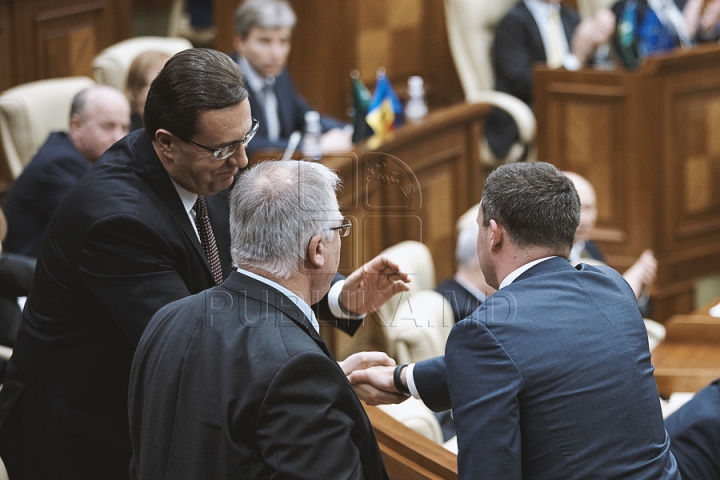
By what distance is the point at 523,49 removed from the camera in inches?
234

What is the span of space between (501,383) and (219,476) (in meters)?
0.48

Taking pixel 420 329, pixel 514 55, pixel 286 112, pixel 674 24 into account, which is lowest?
pixel 420 329

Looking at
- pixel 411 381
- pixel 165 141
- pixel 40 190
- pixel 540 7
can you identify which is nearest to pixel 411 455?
pixel 411 381

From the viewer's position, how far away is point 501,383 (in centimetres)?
162

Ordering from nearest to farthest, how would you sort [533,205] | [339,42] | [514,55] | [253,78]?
[533,205] → [253,78] → [339,42] → [514,55]

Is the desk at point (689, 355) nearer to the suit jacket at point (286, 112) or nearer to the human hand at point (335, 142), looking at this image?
the human hand at point (335, 142)

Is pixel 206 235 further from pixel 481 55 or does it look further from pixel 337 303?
pixel 481 55

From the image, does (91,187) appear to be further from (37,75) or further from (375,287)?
(37,75)

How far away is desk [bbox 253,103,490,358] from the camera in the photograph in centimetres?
434

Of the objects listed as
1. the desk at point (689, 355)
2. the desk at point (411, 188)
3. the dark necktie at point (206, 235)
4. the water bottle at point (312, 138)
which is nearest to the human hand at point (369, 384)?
the dark necktie at point (206, 235)

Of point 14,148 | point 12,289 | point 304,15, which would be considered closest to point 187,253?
point 12,289

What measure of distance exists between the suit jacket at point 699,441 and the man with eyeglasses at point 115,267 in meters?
→ 0.83

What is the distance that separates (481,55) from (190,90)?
4463 mm

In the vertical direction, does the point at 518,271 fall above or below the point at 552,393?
above
